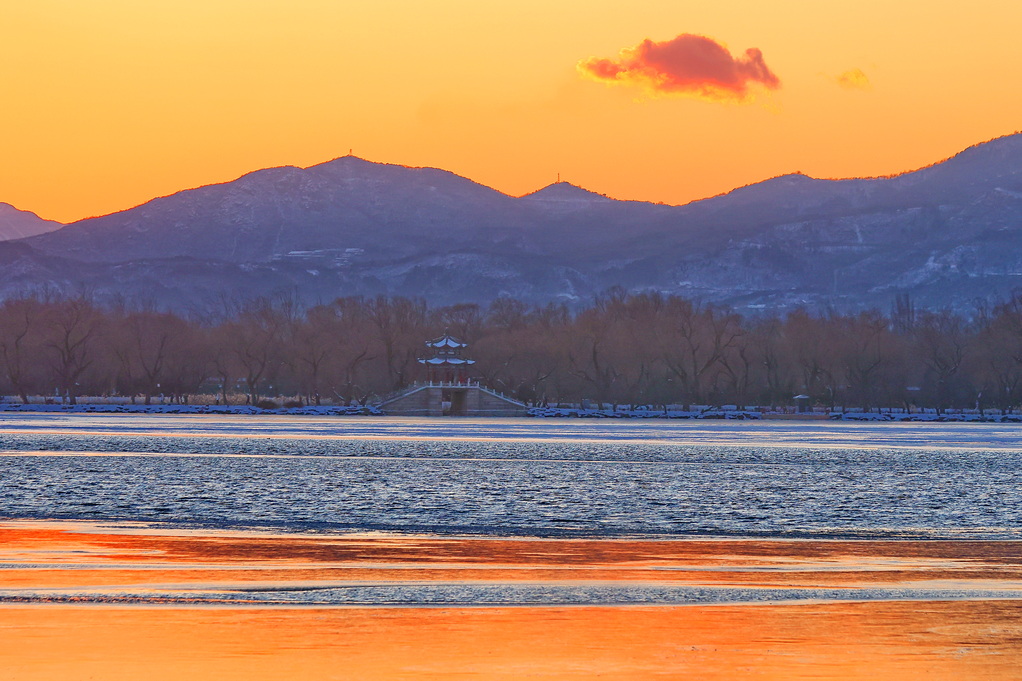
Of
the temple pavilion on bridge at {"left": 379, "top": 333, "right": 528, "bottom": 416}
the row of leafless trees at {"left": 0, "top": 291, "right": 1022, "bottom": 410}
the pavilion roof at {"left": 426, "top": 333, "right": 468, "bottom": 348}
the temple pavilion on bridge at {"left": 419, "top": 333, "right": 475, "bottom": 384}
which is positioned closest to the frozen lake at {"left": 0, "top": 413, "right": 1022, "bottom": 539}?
the temple pavilion on bridge at {"left": 379, "top": 333, "right": 528, "bottom": 416}

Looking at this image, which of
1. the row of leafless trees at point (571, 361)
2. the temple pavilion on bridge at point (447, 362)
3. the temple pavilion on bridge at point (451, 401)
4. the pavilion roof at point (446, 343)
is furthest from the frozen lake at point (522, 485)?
the pavilion roof at point (446, 343)

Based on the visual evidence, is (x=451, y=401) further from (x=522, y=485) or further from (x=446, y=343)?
(x=522, y=485)

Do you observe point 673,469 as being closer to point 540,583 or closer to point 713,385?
point 540,583

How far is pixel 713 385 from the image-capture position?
149m

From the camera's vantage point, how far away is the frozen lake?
2762 centimetres

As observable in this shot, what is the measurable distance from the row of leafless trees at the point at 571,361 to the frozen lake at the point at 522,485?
72.1m

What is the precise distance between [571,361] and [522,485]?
112m

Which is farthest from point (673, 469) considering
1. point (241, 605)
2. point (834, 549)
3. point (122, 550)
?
point (241, 605)

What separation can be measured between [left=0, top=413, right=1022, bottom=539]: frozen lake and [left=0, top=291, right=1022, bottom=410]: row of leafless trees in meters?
72.1

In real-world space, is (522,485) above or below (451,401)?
below

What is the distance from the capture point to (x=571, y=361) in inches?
5979

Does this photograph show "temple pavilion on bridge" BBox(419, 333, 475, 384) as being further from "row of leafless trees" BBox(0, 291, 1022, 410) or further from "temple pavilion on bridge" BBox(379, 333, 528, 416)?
"row of leafless trees" BBox(0, 291, 1022, 410)

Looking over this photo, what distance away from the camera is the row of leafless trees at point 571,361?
146750 mm

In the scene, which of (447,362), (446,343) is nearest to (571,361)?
(447,362)
